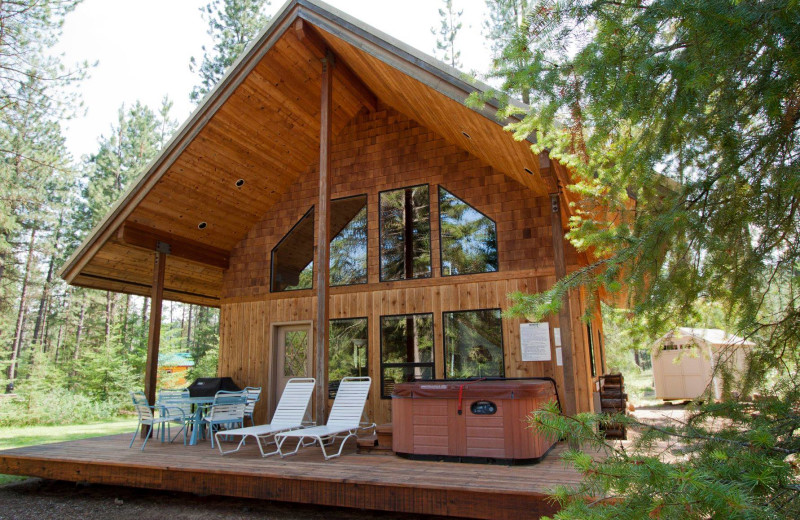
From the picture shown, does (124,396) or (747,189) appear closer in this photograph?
(747,189)

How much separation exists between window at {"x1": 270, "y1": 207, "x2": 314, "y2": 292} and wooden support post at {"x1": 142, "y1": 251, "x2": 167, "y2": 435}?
76.2 inches

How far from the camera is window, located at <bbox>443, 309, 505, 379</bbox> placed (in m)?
7.79

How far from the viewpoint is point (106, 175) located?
22312 mm

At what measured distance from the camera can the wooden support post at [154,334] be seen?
8227mm

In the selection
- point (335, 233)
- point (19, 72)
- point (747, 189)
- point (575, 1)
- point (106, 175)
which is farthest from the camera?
point (106, 175)

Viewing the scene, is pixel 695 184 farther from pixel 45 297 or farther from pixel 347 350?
pixel 45 297

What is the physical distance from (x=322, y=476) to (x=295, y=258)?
17.2 ft

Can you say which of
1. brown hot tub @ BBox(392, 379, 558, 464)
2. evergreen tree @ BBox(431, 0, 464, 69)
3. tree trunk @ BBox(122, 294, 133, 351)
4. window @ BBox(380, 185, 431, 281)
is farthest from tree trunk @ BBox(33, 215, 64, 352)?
brown hot tub @ BBox(392, 379, 558, 464)

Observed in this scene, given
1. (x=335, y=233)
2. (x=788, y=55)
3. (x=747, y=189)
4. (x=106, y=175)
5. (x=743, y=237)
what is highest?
(x=106, y=175)

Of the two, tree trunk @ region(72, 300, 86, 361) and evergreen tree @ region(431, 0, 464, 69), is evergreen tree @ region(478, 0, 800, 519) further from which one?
tree trunk @ region(72, 300, 86, 361)

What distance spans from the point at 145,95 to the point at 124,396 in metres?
12.6

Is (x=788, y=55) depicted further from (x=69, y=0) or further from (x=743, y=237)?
(x=69, y=0)

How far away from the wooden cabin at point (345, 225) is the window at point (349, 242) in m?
0.03

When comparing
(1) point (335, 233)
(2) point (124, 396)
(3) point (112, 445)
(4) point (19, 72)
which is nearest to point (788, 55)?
(1) point (335, 233)
